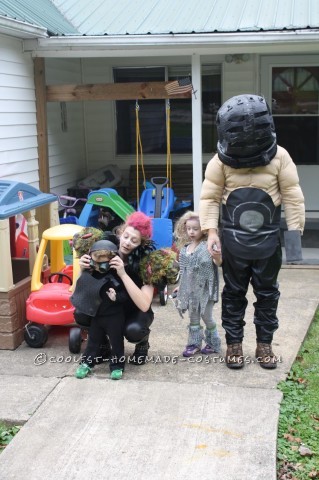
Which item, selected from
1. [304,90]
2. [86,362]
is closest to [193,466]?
[86,362]

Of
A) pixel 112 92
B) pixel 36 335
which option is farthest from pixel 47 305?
pixel 112 92

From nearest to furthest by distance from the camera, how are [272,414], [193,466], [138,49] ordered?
[193,466], [272,414], [138,49]

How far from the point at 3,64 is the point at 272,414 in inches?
187

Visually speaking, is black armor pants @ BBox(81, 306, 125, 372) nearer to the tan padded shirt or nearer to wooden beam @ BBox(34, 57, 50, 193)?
the tan padded shirt

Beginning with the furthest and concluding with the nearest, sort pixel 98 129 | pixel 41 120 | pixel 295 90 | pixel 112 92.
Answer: pixel 98 129 < pixel 295 90 < pixel 41 120 < pixel 112 92

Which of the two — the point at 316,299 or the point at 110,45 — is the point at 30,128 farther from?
the point at 316,299

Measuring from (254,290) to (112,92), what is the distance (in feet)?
12.5

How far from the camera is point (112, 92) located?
23.6 feet

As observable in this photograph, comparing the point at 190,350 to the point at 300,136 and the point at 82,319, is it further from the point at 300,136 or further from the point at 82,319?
the point at 300,136

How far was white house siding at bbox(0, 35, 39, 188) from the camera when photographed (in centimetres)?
667

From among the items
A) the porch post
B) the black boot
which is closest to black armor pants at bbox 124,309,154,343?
the black boot

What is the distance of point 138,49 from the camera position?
7.05m

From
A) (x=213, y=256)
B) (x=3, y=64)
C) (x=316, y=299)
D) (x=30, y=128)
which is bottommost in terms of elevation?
(x=316, y=299)

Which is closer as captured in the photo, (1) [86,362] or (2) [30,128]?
(1) [86,362]
